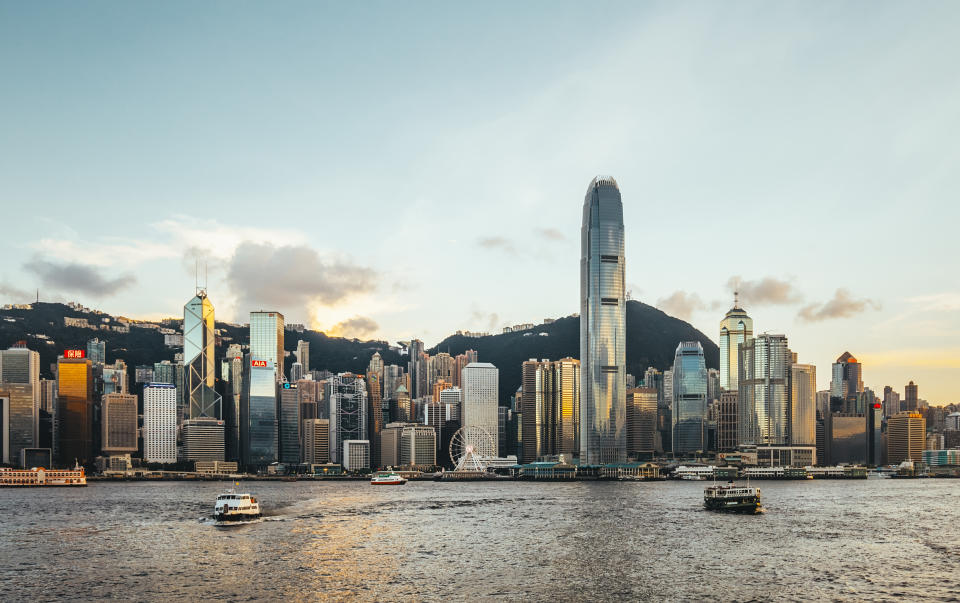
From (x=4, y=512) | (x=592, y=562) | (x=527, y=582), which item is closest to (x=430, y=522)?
(x=592, y=562)

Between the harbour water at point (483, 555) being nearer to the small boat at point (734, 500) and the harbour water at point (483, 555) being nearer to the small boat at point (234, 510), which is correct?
the small boat at point (234, 510)

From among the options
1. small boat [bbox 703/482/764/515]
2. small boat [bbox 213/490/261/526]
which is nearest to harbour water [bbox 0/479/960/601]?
small boat [bbox 213/490/261/526]

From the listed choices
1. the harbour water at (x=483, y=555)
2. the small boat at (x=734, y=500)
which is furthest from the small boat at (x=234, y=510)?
the small boat at (x=734, y=500)

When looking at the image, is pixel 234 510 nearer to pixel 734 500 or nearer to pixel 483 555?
pixel 483 555

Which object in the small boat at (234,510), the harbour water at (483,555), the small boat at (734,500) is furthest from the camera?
the small boat at (734,500)

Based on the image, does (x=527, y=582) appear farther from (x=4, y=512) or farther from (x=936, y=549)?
(x=4, y=512)

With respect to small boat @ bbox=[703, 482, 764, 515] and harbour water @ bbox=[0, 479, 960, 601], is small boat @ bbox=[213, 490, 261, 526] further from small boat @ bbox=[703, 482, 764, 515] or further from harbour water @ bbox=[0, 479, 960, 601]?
small boat @ bbox=[703, 482, 764, 515]
